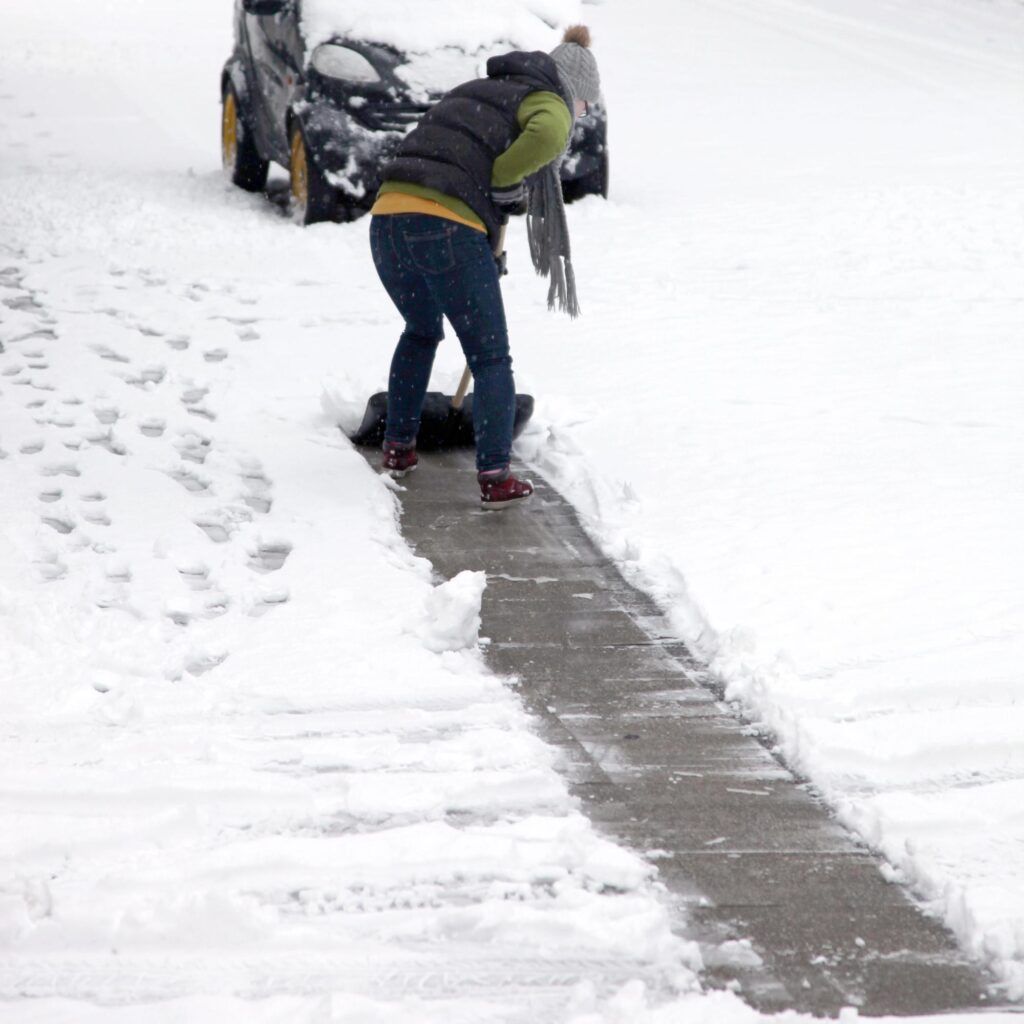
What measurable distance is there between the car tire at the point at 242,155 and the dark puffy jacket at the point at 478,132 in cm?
520

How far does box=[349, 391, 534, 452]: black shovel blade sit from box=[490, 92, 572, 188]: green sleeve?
1102mm

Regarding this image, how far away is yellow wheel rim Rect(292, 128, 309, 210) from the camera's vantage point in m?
8.11

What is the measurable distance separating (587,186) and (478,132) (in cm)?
467

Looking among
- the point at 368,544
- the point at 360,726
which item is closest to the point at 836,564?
the point at 368,544

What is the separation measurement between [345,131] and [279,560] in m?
4.37

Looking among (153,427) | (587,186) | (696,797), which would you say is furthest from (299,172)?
(696,797)

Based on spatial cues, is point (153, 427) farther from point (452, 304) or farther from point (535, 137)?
point (535, 137)

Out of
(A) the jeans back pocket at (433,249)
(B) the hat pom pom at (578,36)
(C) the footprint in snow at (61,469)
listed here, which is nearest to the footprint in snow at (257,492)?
(C) the footprint in snow at (61,469)

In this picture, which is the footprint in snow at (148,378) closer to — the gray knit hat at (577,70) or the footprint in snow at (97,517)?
the footprint in snow at (97,517)

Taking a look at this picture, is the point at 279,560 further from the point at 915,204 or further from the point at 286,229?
the point at 915,204

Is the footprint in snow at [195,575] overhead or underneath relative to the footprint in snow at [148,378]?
overhead

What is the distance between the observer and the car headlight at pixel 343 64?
7957mm

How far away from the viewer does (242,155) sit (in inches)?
366

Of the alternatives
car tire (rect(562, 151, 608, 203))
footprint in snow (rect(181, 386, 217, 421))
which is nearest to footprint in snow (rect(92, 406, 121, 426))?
footprint in snow (rect(181, 386, 217, 421))
